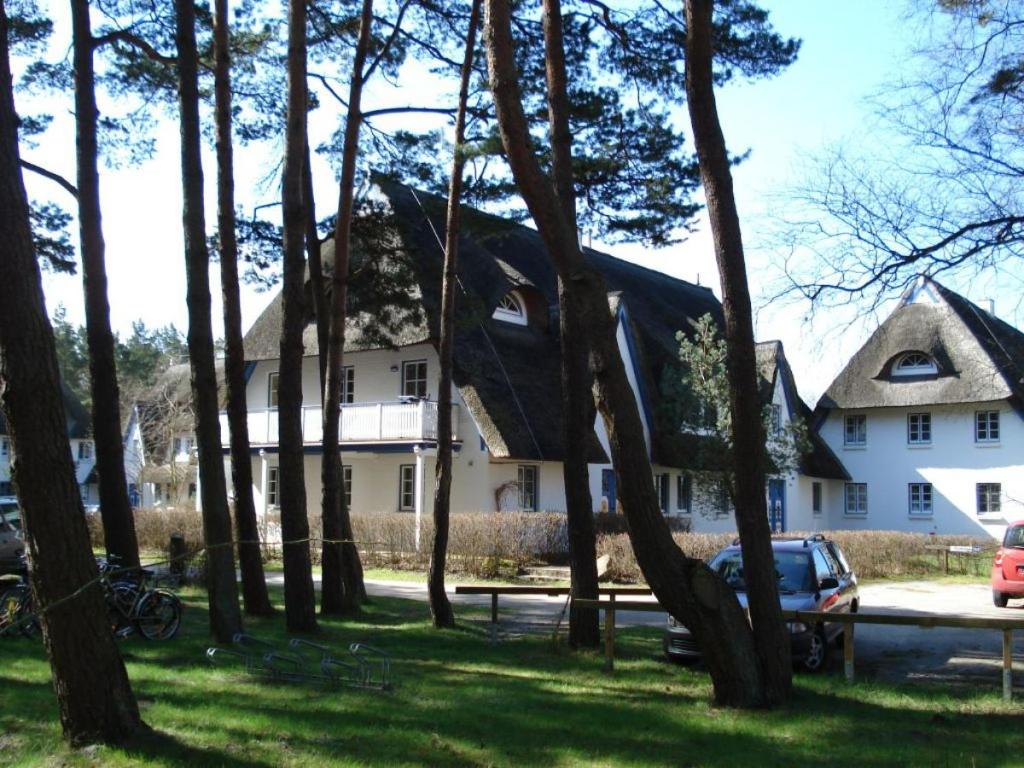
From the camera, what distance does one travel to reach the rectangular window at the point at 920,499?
39906 mm

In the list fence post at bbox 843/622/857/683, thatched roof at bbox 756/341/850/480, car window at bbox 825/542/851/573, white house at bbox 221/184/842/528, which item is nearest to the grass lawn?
fence post at bbox 843/622/857/683

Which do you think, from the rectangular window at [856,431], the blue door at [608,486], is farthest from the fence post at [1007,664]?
the rectangular window at [856,431]

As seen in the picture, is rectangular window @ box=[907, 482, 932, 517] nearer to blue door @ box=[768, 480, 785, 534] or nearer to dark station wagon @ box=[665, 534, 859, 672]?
blue door @ box=[768, 480, 785, 534]

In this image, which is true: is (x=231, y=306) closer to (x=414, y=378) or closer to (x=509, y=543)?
(x=509, y=543)

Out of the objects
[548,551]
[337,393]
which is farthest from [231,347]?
[548,551]

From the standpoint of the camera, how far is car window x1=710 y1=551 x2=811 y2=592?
12227mm

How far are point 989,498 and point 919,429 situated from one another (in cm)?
363

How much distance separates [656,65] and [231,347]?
6.71 meters

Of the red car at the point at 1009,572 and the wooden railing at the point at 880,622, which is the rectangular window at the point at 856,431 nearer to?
the red car at the point at 1009,572

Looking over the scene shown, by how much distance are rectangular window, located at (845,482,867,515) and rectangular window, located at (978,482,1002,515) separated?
4405mm

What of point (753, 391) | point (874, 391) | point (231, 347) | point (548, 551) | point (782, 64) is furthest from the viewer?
point (874, 391)

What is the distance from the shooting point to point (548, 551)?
24656 mm

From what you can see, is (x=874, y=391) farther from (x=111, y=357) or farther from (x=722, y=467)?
(x=111, y=357)

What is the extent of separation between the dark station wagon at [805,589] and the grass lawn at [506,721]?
1.55 feet
